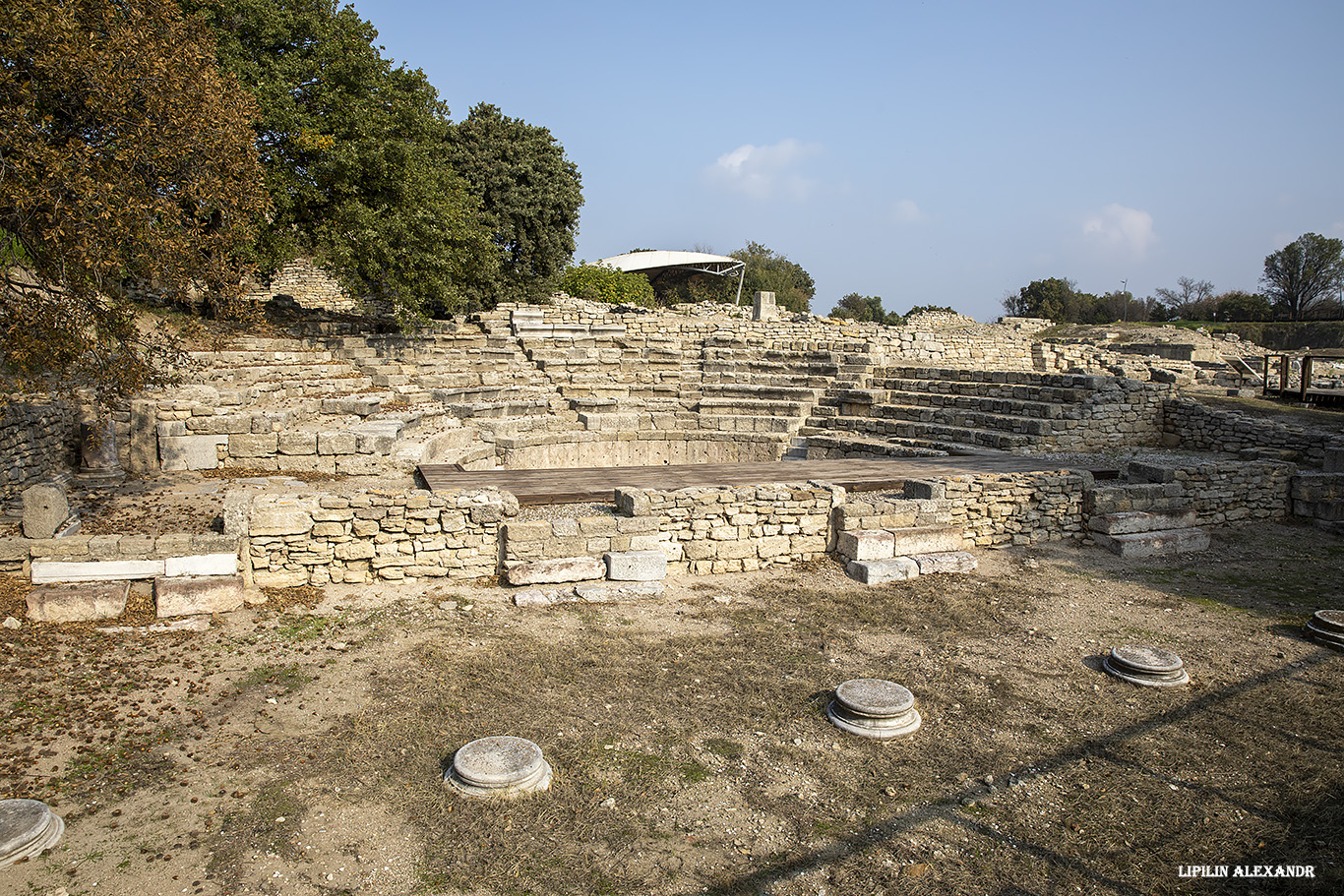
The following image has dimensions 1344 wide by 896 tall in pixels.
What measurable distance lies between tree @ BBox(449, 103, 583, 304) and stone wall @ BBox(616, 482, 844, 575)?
60.6 feet

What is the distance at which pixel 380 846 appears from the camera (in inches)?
149

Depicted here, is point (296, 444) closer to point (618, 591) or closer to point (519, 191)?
point (618, 591)

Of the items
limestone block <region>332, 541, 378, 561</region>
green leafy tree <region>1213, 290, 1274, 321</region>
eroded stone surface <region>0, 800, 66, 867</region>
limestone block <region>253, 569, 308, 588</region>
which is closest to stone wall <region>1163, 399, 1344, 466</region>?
limestone block <region>332, 541, 378, 561</region>

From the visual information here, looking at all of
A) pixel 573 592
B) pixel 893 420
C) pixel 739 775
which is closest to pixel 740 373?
pixel 893 420

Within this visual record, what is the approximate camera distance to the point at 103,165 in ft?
21.5

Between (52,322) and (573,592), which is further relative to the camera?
(573,592)

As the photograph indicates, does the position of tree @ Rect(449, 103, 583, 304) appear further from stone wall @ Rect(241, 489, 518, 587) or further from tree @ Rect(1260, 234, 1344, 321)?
tree @ Rect(1260, 234, 1344, 321)

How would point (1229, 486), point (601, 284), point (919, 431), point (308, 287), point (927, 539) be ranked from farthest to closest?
point (601, 284)
point (308, 287)
point (919, 431)
point (1229, 486)
point (927, 539)

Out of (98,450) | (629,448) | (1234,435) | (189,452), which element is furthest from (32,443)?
(1234,435)

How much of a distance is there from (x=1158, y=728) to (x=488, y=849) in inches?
177

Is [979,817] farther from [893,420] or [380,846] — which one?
[893,420]

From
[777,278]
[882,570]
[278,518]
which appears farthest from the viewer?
[777,278]

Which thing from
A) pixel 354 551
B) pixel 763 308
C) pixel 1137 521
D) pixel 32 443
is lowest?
pixel 1137 521

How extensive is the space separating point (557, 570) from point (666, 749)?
2.93 meters
